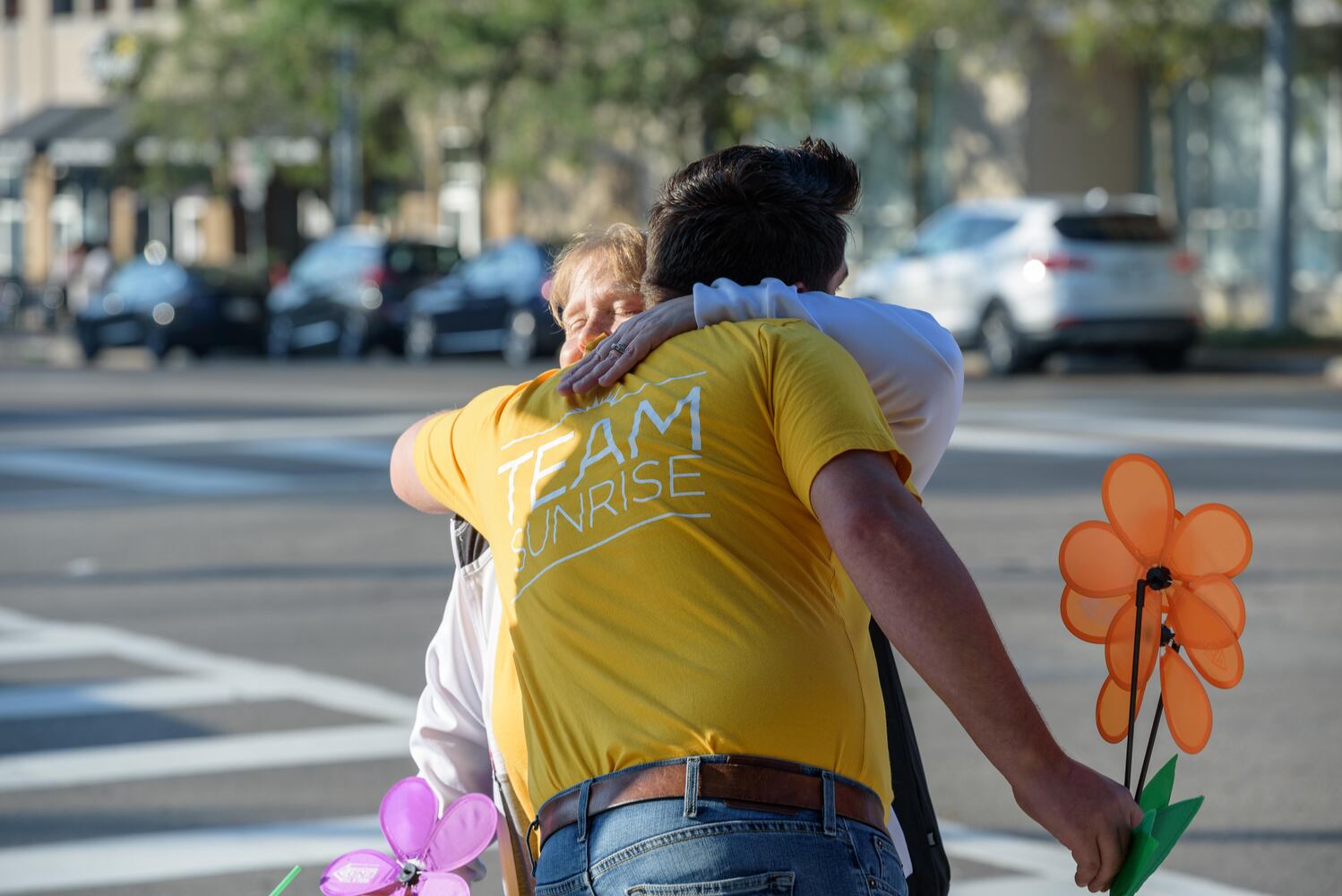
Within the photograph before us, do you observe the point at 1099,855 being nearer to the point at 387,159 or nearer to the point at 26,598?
the point at 26,598

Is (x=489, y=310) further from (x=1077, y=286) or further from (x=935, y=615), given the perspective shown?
(x=935, y=615)

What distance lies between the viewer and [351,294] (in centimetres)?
2788

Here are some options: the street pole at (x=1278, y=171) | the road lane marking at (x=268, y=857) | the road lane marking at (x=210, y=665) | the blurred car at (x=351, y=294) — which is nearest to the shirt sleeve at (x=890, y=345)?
the road lane marking at (x=268, y=857)

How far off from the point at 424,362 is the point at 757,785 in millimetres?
24309

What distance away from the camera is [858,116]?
33719 mm

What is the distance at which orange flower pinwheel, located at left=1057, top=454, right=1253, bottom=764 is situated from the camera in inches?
101

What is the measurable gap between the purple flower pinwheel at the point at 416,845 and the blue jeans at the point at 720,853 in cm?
62

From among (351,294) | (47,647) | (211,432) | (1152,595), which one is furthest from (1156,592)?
(351,294)

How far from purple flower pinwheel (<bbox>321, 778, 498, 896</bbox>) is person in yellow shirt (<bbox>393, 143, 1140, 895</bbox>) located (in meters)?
0.49

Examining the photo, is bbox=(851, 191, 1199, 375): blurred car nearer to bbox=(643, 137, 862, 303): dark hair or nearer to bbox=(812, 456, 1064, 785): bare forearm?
bbox=(643, 137, 862, 303): dark hair

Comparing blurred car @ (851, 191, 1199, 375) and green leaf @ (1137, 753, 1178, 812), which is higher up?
green leaf @ (1137, 753, 1178, 812)

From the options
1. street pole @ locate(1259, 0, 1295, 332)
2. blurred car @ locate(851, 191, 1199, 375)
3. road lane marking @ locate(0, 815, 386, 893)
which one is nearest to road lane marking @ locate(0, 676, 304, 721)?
road lane marking @ locate(0, 815, 386, 893)

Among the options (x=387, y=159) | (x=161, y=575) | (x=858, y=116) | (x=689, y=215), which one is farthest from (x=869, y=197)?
(x=689, y=215)

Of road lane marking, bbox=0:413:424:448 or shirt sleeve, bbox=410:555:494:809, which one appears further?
road lane marking, bbox=0:413:424:448
